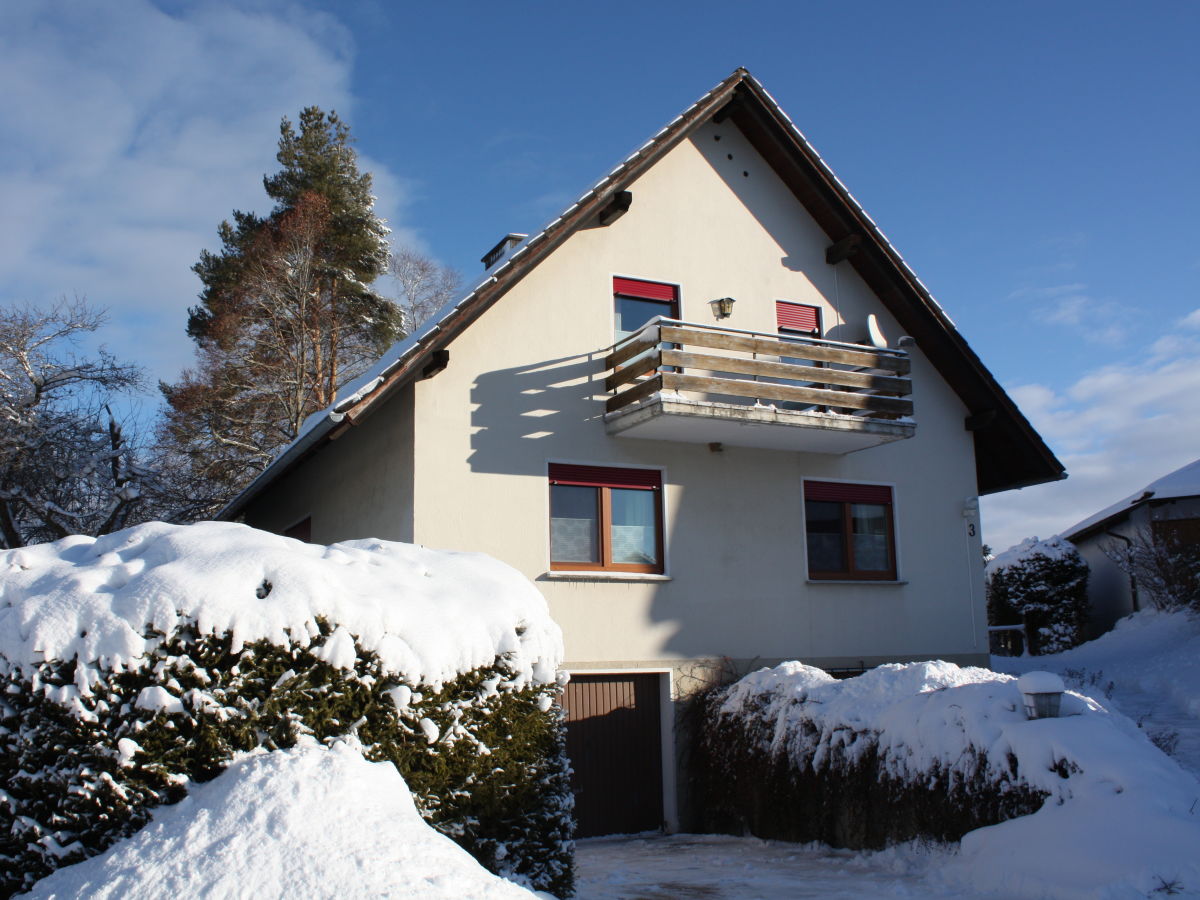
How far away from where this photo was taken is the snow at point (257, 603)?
5.43 m

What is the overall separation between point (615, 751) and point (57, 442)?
45.5ft

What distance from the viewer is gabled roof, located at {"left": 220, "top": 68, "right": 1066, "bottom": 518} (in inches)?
475

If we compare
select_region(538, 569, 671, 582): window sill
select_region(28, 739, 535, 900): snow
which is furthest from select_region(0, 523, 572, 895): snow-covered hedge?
select_region(538, 569, 671, 582): window sill

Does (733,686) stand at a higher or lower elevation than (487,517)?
lower

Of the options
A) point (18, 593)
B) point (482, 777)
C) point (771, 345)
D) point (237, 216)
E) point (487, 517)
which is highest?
point (237, 216)

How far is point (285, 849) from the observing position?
482cm

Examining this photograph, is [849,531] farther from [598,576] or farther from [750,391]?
[598,576]

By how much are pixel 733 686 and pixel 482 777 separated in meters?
6.06

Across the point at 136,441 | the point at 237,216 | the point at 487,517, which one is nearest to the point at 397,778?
the point at 487,517

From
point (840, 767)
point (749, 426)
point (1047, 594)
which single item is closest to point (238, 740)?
point (840, 767)

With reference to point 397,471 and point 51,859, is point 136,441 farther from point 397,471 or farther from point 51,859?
point 51,859

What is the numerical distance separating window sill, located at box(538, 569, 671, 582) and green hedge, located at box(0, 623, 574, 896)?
16.4 feet

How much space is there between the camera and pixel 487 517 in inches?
465

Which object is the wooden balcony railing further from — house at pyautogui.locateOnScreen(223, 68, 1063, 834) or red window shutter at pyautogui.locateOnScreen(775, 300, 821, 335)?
red window shutter at pyautogui.locateOnScreen(775, 300, 821, 335)
